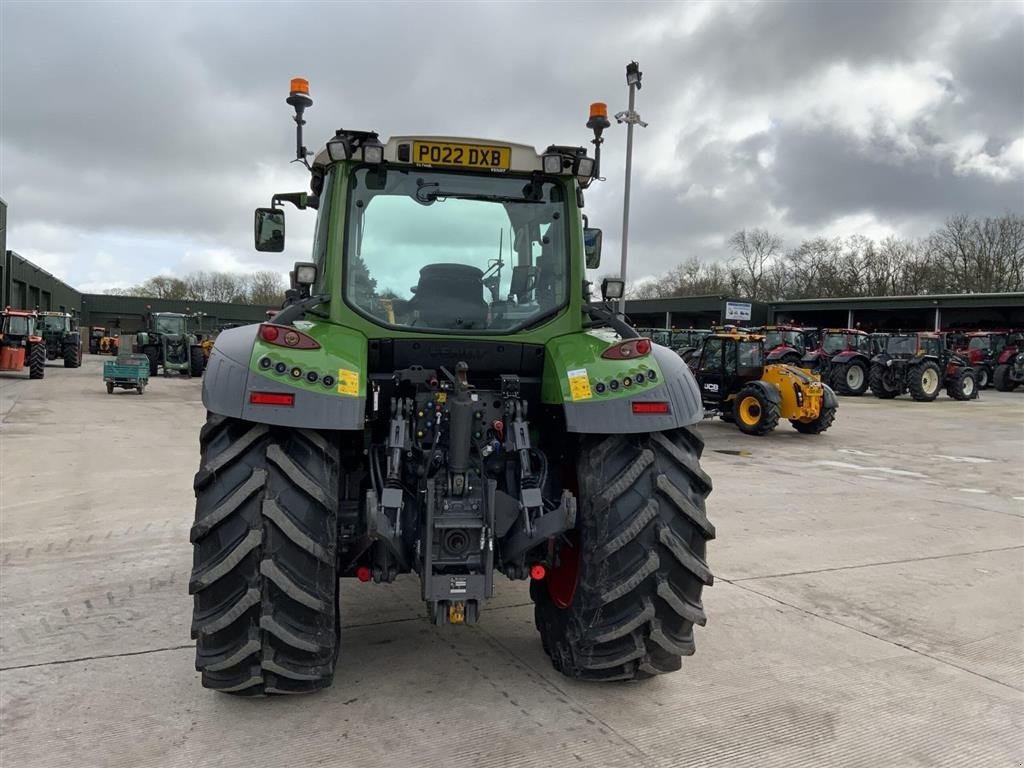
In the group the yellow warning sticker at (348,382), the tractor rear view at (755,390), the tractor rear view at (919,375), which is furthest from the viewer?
the tractor rear view at (919,375)

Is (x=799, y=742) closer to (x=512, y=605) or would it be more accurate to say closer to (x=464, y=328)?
(x=512, y=605)

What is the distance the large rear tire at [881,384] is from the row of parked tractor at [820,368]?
0.10ft

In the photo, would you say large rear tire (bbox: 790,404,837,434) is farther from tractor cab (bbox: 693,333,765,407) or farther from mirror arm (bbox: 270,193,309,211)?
mirror arm (bbox: 270,193,309,211)

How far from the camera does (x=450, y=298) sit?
147 inches

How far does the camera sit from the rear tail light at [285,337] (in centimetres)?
314

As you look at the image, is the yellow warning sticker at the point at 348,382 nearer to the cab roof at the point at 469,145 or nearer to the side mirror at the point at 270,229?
the cab roof at the point at 469,145

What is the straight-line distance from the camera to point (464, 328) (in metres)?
3.71

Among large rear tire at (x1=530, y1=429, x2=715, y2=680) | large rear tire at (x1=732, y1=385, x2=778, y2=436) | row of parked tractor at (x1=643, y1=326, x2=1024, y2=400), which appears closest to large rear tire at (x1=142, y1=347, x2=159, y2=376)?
row of parked tractor at (x1=643, y1=326, x2=1024, y2=400)

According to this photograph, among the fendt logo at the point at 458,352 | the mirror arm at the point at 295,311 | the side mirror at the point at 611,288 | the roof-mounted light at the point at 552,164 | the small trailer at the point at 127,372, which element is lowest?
the small trailer at the point at 127,372

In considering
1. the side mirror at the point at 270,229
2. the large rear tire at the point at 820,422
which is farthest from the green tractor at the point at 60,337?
the side mirror at the point at 270,229

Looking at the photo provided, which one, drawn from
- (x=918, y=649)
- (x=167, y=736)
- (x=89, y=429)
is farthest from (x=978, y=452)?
(x=89, y=429)

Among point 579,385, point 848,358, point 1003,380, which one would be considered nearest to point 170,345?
point 848,358

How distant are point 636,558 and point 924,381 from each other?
80.4 ft

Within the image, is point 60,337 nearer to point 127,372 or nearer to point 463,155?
point 127,372
